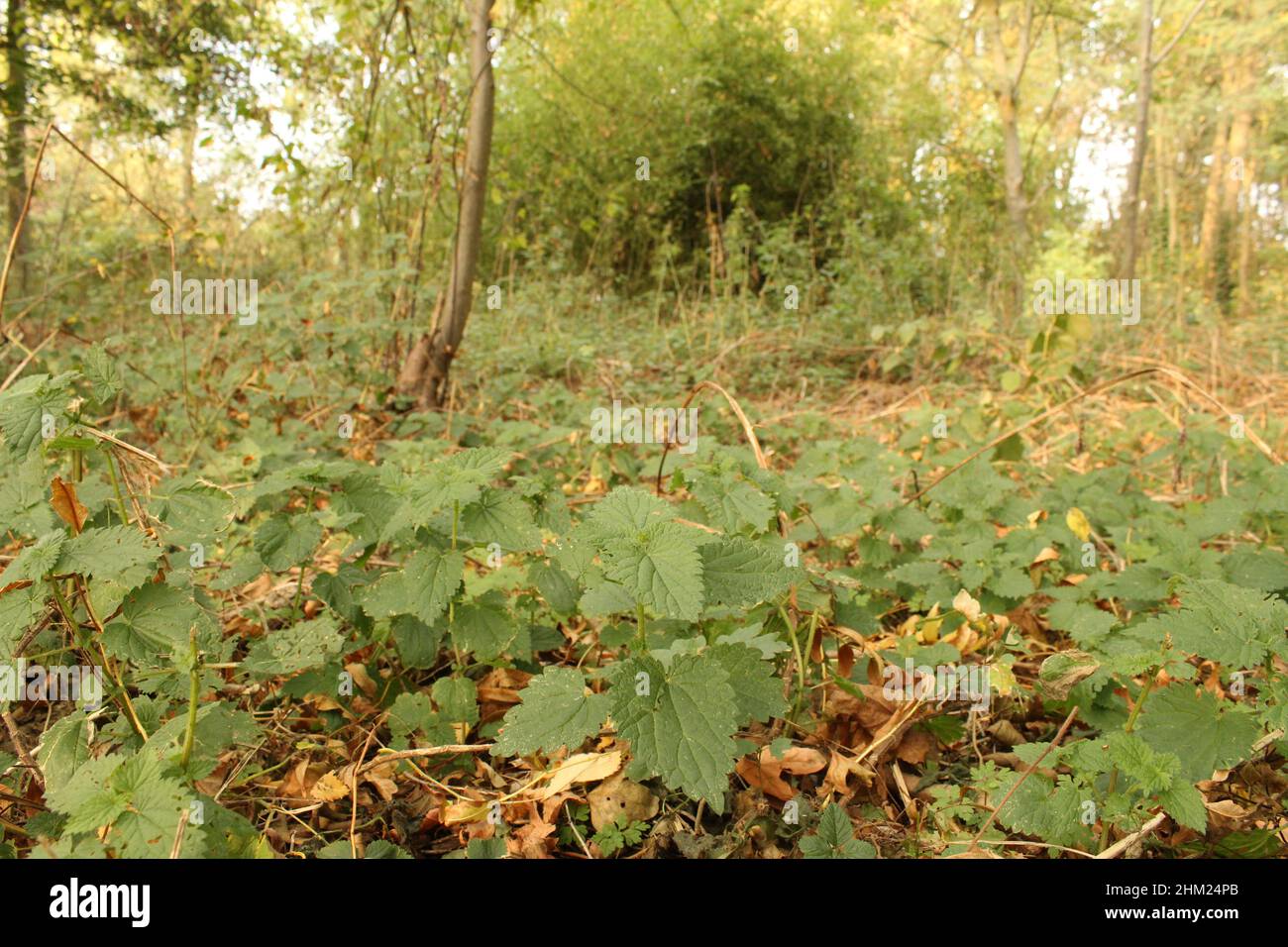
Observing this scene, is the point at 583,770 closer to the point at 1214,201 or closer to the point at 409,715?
the point at 409,715

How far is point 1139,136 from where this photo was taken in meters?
5.46

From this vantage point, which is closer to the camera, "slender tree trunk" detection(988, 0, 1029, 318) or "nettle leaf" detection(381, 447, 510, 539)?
"nettle leaf" detection(381, 447, 510, 539)

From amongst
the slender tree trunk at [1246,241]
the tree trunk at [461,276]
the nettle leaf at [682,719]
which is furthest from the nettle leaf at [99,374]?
the slender tree trunk at [1246,241]

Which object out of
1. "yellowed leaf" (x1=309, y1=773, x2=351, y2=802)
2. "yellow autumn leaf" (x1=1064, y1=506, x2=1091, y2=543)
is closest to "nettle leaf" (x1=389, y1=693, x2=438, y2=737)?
"yellowed leaf" (x1=309, y1=773, x2=351, y2=802)

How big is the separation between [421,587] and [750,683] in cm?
58

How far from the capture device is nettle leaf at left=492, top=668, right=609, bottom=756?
1121mm

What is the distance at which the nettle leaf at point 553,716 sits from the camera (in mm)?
1121

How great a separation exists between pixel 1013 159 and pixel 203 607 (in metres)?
7.16

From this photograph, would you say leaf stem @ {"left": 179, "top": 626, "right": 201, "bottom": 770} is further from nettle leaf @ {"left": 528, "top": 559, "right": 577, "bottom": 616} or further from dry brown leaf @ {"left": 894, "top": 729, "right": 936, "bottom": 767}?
dry brown leaf @ {"left": 894, "top": 729, "right": 936, "bottom": 767}

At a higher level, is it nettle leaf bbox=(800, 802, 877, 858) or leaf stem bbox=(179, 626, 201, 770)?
leaf stem bbox=(179, 626, 201, 770)

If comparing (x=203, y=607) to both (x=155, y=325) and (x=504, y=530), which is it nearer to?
(x=504, y=530)

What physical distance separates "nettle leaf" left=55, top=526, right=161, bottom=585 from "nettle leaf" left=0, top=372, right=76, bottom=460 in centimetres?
16

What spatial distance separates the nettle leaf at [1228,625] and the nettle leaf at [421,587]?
109 cm

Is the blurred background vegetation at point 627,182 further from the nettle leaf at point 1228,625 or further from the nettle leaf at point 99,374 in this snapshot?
the nettle leaf at point 1228,625
